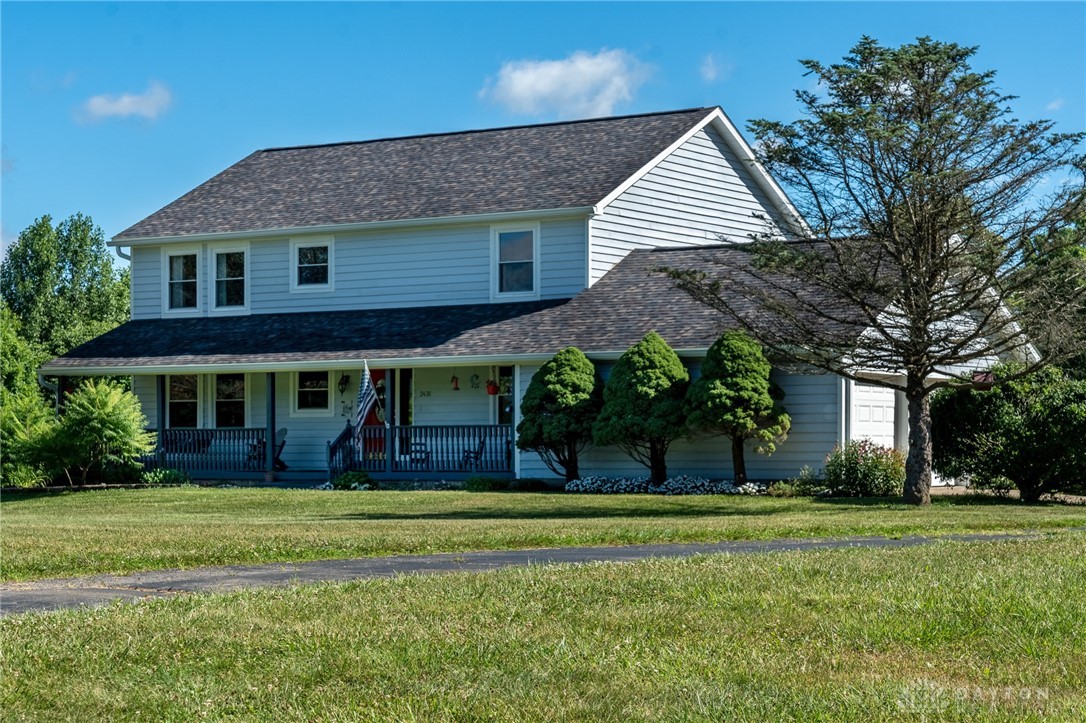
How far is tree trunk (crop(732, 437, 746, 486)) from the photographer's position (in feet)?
89.1

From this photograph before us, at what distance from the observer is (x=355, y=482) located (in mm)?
29922

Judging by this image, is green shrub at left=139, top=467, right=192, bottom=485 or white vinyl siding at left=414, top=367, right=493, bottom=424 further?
white vinyl siding at left=414, top=367, right=493, bottom=424

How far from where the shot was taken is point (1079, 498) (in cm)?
2631

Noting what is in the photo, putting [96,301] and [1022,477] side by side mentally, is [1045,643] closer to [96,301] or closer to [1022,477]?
[1022,477]

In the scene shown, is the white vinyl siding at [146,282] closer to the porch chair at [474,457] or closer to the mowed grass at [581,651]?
the porch chair at [474,457]

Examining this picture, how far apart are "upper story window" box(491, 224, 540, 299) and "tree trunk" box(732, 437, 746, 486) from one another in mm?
6846

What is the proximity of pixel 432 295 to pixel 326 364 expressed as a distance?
3454 mm

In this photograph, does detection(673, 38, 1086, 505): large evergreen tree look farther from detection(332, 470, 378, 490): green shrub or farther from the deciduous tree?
the deciduous tree

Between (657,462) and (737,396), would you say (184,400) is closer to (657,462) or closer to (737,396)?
(657,462)

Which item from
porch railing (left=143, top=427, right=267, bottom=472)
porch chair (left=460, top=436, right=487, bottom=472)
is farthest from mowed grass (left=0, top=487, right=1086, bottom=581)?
porch chair (left=460, top=436, right=487, bottom=472)

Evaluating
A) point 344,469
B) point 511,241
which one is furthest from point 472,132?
point 344,469

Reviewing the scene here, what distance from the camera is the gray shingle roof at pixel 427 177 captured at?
107 ft

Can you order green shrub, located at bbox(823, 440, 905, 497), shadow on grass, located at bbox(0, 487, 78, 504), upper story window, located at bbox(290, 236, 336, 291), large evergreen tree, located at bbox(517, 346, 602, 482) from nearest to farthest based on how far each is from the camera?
green shrub, located at bbox(823, 440, 905, 497), large evergreen tree, located at bbox(517, 346, 602, 482), shadow on grass, located at bbox(0, 487, 78, 504), upper story window, located at bbox(290, 236, 336, 291)

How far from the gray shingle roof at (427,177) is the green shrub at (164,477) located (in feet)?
20.1
